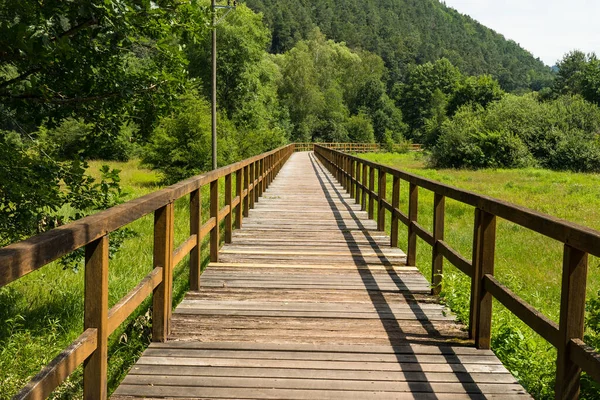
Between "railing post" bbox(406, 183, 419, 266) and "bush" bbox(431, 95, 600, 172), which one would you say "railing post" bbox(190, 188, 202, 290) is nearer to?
"railing post" bbox(406, 183, 419, 266)

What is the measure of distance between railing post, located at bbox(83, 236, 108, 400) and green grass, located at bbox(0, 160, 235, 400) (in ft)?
5.59

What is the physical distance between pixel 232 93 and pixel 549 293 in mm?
38637

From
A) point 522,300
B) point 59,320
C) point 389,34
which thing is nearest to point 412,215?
point 522,300

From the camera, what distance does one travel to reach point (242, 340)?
4344 mm

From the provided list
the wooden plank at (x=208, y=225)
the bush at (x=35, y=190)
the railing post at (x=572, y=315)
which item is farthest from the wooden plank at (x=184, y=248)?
the railing post at (x=572, y=315)

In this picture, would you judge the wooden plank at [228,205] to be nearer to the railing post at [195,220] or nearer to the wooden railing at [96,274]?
the railing post at [195,220]

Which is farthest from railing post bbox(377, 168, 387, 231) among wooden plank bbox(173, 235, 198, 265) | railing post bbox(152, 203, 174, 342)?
railing post bbox(152, 203, 174, 342)

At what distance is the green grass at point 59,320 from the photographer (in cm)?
505

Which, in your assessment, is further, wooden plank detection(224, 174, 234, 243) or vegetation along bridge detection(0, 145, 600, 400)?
wooden plank detection(224, 174, 234, 243)

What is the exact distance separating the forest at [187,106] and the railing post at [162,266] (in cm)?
155

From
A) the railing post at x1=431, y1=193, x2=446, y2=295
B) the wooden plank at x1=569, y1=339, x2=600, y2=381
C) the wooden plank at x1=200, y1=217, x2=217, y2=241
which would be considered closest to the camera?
the wooden plank at x1=569, y1=339, x2=600, y2=381

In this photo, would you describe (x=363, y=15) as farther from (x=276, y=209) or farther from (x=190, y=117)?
(x=276, y=209)

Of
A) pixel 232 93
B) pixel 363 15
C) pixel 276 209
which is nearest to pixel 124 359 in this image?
pixel 276 209

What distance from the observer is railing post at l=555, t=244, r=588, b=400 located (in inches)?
113
